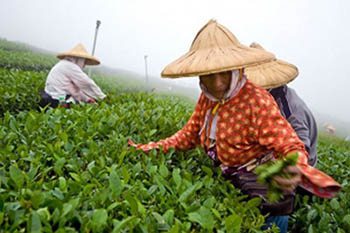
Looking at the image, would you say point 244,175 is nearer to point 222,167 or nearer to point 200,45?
point 222,167

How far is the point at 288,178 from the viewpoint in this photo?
137 cm

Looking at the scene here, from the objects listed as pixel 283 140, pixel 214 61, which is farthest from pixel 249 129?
pixel 214 61

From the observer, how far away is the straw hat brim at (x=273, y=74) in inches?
92.1

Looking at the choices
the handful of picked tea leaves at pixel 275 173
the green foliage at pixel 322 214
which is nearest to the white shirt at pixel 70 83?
the green foliage at pixel 322 214

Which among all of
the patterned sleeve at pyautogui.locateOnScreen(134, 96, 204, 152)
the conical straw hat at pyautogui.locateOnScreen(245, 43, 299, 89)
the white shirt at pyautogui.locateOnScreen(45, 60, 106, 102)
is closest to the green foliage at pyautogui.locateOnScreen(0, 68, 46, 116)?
the white shirt at pyautogui.locateOnScreen(45, 60, 106, 102)

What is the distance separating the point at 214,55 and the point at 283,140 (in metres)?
0.50

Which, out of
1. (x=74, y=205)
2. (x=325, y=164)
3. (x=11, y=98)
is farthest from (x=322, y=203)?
(x=11, y=98)

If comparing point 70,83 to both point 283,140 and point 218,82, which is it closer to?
point 218,82

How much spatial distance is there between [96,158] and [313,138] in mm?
1490

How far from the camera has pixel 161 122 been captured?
2.88 m

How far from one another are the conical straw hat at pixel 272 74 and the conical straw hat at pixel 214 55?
529mm

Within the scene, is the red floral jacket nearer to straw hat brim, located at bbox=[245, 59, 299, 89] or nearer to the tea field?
the tea field

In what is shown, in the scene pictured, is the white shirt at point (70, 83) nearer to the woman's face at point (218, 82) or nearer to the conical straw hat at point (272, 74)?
the conical straw hat at point (272, 74)

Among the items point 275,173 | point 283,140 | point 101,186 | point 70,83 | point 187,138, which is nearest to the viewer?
point 275,173
